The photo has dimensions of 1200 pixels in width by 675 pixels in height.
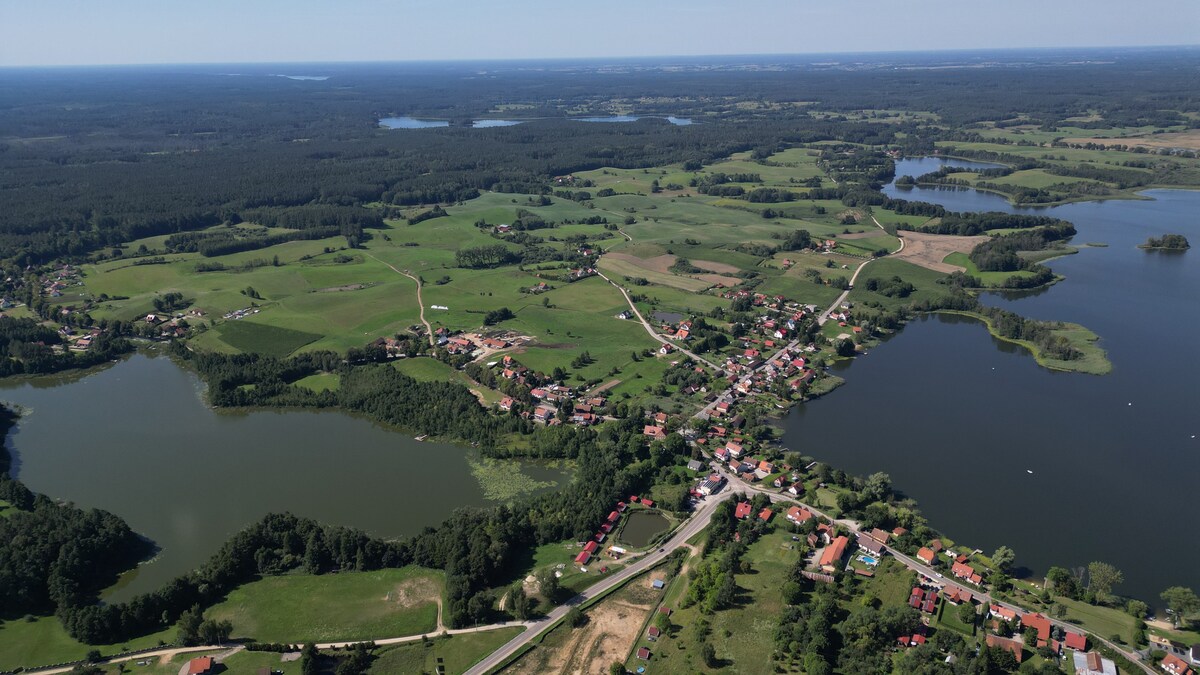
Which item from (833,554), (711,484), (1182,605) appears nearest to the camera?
(1182,605)

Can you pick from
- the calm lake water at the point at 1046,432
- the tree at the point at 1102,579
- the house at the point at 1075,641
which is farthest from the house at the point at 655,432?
the house at the point at 1075,641

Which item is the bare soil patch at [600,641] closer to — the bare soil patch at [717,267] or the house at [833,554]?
the house at [833,554]

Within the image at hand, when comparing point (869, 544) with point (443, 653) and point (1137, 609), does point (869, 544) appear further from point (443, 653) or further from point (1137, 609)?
point (443, 653)

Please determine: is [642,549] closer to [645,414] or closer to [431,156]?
[645,414]

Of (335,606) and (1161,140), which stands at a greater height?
(1161,140)

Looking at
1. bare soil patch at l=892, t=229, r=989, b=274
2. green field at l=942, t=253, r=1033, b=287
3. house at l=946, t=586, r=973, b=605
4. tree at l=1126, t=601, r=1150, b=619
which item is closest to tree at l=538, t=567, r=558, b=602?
house at l=946, t=586, r=973, b=605

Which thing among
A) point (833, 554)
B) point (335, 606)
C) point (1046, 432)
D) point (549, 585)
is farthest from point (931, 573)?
point (335, 606)
